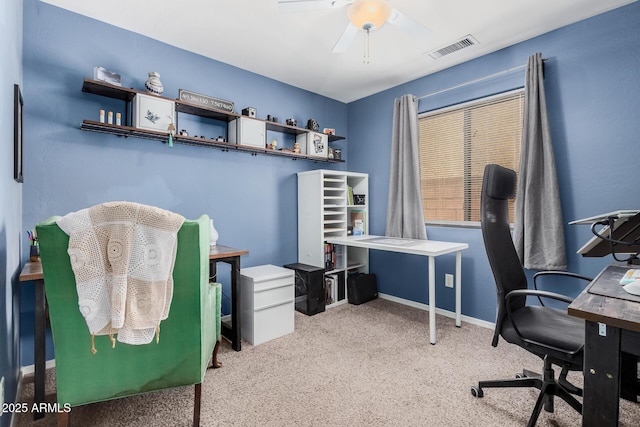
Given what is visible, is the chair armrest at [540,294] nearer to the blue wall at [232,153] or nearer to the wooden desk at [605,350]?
the wooden desk at [605,350]

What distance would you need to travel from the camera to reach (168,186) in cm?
246

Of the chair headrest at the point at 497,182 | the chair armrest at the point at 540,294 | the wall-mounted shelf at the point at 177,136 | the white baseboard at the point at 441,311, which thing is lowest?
the white baseboard at the point at 441,311

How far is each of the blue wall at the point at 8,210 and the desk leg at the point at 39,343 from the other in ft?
0.30

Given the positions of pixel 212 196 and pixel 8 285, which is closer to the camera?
pixel 8 285

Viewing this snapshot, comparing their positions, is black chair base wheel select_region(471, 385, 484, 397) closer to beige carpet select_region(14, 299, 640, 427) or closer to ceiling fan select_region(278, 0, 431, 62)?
beige carpet select_region(14, 299, 640, 427)

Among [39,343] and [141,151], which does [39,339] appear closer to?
[39,343]

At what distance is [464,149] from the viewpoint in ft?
9.48

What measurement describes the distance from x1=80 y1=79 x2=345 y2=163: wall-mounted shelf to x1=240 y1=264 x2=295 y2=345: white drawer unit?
1.13 m

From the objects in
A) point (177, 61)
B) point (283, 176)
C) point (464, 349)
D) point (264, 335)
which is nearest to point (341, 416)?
point (264, 335)

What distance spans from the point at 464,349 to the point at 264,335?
59.7 inches

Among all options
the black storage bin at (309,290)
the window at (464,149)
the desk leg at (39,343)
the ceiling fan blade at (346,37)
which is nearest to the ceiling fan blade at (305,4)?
the ceiling fan blade at (346,37)

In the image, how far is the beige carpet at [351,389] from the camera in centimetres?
148

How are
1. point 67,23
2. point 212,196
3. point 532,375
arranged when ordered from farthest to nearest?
point 212,196 < point 67,23 < point 532,375

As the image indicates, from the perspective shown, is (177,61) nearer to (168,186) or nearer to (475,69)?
(168,186)
